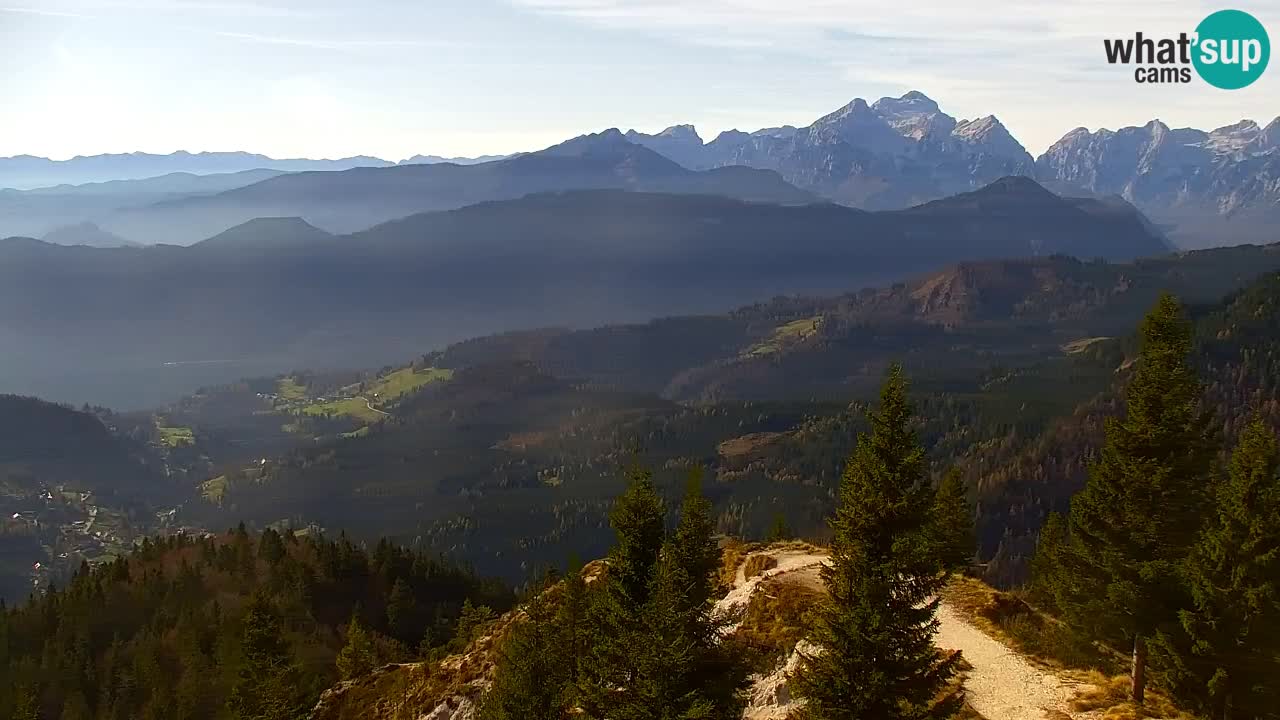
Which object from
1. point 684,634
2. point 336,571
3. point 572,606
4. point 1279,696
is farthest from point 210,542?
point 1279,696

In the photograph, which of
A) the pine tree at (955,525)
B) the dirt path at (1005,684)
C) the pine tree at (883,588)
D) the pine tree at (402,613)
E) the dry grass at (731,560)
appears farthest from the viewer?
the pine tree at (402,613)

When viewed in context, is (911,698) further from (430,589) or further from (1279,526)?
(430,589)

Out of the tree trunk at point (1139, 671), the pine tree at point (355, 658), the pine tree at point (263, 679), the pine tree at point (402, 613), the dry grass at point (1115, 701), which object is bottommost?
the pine tree at point (402, 613)

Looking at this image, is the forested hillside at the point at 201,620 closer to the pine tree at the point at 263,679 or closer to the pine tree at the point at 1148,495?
the pine tree at the point at 263,679

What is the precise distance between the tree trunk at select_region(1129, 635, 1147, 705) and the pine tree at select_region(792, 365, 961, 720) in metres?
20.7

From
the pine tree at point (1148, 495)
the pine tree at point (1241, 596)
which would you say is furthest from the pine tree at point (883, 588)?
the pine tree at point (1241, 596)

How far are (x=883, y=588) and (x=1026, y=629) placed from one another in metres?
32.7

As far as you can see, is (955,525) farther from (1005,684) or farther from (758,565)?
(1005,684)

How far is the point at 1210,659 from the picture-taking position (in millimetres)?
42438

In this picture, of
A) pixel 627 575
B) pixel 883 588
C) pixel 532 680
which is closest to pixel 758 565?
pixel 532 680

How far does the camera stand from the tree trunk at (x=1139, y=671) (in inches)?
1811

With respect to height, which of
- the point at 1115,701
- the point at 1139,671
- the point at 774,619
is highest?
the point at 1139,671

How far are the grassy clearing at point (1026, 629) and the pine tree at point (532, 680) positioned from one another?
2898cm

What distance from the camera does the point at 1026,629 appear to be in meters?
57.5
